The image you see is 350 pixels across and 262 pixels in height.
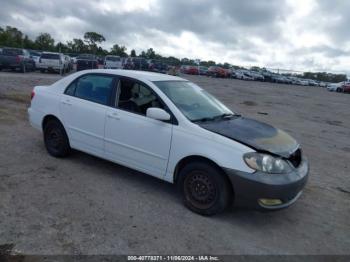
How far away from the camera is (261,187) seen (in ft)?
12.2

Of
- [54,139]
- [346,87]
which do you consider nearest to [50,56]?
[54,139]

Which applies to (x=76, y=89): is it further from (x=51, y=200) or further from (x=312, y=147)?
(x=312, y=147)

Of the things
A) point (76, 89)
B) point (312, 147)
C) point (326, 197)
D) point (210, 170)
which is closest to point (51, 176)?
point (76, 89)

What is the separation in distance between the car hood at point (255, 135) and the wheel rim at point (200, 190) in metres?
0.58

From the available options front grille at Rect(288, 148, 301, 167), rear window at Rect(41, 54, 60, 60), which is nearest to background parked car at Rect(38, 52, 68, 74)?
rear window at Rect(41, 54, 60, 60)

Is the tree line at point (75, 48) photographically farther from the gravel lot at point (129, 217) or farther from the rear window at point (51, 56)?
the gravel lot at point (129, 217)

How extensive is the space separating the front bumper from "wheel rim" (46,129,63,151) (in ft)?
10.2

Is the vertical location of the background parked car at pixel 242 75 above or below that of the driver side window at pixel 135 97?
below

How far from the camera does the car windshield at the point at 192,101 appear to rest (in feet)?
14.9

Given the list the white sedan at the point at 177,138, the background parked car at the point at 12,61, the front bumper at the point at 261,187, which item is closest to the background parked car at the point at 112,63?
the background parked car at the point at 12,61

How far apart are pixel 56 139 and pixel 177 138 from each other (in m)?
2.51

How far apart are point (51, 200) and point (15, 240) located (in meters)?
0.94

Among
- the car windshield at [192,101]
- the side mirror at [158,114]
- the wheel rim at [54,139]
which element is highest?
the car windshield at [192,101]

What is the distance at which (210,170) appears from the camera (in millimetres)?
4004
